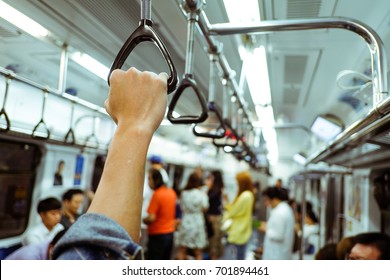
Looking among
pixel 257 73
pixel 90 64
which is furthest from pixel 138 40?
pixel 257 73

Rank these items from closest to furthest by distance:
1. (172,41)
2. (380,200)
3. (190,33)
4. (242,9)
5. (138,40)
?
(138,40), (190,33), (242,9), (172,41), (380,200)

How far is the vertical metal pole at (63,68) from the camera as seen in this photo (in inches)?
75.1

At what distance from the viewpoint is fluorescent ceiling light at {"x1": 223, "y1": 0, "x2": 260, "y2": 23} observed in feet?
4.79

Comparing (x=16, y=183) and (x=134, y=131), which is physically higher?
(x=134, y=131)

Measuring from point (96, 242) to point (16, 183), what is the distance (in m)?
3.42

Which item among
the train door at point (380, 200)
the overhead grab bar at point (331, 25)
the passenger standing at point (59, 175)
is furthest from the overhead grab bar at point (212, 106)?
the passenger standing at point (59, 175)

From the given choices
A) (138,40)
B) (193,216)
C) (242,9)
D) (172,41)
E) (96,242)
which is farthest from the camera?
(193,216)

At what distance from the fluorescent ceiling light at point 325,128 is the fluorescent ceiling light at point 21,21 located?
2477mm

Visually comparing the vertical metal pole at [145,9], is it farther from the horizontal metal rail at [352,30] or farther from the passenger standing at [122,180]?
the horizontal metal rail at [352,30]

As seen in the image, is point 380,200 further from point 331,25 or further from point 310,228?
point 310,228

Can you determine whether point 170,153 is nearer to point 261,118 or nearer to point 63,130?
point 261,118

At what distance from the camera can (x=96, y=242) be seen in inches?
21.4

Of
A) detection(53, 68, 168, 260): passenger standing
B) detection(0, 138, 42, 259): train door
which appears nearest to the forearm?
detection(53, 68, 168, 260): passenger standing
